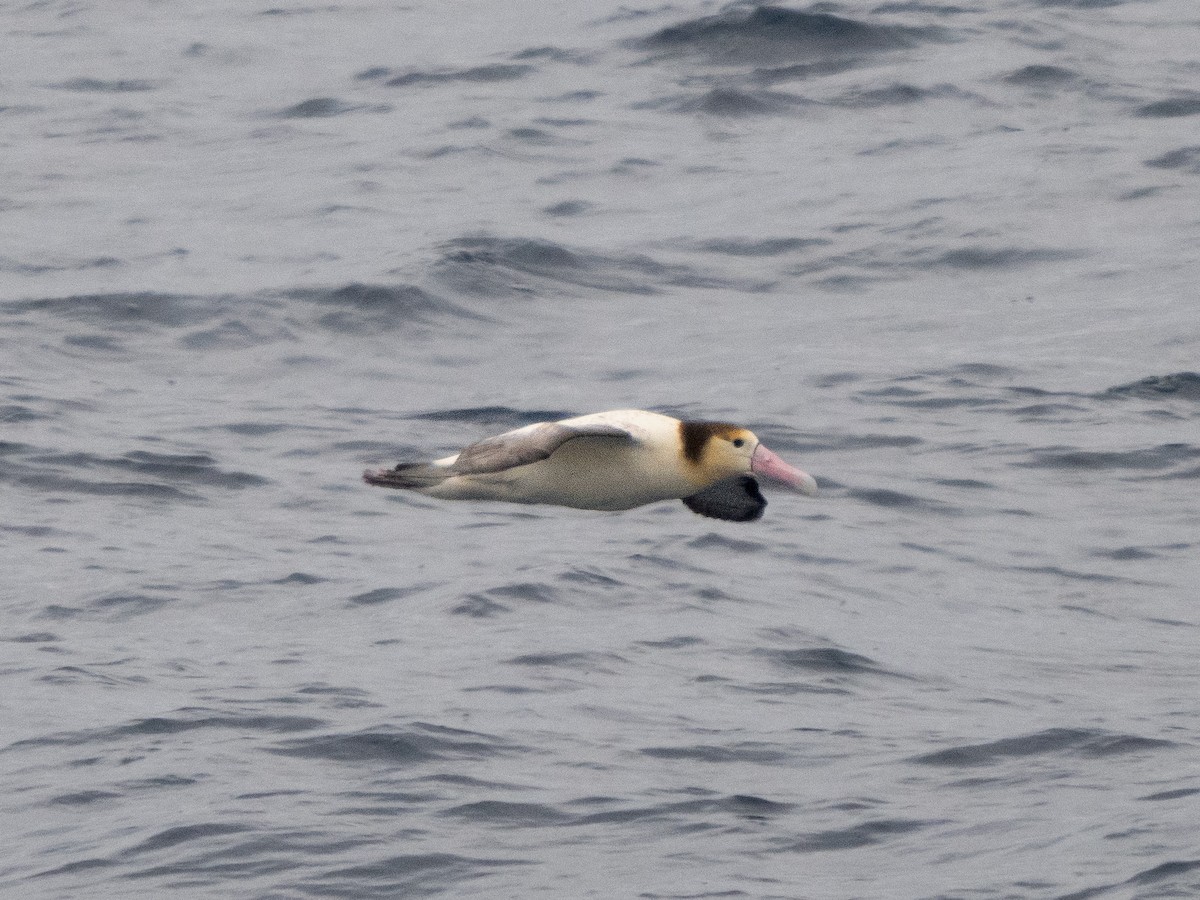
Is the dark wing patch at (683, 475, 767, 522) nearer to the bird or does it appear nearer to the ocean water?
the bird

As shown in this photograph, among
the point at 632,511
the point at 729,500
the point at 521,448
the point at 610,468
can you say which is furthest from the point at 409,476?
the point at 632,511

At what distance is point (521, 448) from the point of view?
1133cm

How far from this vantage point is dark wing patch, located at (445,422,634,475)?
11.2 m

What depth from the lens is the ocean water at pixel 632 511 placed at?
13000mm

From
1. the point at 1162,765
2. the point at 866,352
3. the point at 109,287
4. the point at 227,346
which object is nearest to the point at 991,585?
the point at 1162,765

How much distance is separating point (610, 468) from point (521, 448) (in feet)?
2.01

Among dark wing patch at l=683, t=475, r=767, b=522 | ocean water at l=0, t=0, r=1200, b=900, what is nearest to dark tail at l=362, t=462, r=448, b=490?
dark wing patch at l=683, t=475, r=767, b=522

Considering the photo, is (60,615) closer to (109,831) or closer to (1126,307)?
(109,831)

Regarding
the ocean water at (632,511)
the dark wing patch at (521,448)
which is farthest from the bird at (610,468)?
the ocean water at (632,511)

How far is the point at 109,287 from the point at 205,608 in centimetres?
737

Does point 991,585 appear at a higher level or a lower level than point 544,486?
lower

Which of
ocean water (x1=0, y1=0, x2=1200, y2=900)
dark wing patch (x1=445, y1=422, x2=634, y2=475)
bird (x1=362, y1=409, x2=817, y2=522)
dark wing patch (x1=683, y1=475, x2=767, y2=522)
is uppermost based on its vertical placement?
dark wing patch (x1=445, y1=422, x2=634, y2=475)

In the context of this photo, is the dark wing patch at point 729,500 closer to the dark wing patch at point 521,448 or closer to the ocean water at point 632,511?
the dark wing patch at point 521,448

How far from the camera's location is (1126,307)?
22.0 m
